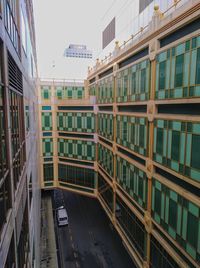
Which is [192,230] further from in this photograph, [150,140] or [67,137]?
[67,137]

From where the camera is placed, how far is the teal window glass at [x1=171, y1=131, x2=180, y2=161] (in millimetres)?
11727

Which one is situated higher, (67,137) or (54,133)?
(54,133)

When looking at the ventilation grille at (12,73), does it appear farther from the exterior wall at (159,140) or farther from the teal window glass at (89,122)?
the teal window glass at (89,122)

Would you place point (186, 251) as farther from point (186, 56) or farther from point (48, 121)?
point (48, 121)

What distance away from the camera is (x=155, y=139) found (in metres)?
14.1

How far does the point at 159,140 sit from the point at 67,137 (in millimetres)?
18462

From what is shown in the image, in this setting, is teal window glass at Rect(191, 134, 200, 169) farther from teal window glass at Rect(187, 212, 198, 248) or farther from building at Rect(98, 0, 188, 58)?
building at Rect(98, 0, 188, 58)

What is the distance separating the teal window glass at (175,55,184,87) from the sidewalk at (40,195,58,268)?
2015 centimetres

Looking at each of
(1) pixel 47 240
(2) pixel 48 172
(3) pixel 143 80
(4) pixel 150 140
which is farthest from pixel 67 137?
(4) pixel 150 140

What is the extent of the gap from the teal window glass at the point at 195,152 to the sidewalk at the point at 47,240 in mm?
Answer: 17567

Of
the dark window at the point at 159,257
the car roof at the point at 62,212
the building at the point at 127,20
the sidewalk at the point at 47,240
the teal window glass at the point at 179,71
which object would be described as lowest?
the sidewalk at the point at 47,240

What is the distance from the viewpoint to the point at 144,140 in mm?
15406

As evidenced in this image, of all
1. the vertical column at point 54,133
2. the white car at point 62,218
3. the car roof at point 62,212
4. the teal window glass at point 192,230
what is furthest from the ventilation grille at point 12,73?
the car roof at point 62,212

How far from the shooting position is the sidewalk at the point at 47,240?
20.5 meters
